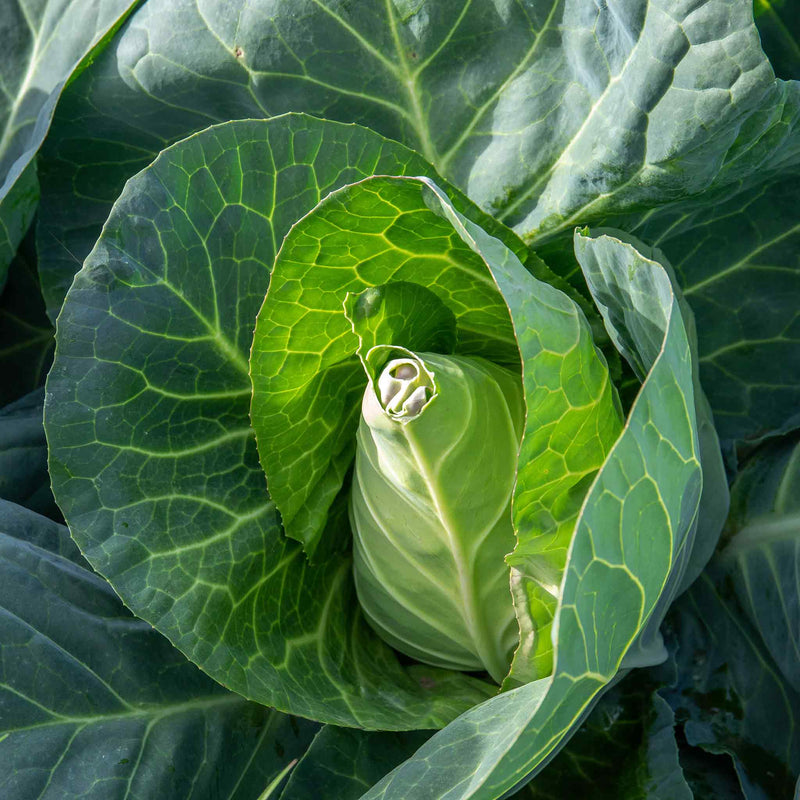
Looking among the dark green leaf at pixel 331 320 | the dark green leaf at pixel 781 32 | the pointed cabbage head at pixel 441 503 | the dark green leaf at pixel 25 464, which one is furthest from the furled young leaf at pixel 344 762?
the dark green leaf at pixel 781 32

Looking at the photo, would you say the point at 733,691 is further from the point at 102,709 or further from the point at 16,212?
the point at 16,212

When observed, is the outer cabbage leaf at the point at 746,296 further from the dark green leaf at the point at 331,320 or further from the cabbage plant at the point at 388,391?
the dark green leaf at the point at 331,320

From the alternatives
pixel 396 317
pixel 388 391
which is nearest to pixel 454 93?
pixel 396 317

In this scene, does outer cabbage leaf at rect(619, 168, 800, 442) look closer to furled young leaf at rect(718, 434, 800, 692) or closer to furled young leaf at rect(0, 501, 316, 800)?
furled young leaf at rect(718, 434, 800, 692)

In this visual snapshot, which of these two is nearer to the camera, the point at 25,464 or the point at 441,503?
the point at 441,503

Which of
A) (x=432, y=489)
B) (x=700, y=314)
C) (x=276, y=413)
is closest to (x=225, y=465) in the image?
(x=276, y=413)

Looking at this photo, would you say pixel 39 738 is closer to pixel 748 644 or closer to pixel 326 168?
pixel 326 168

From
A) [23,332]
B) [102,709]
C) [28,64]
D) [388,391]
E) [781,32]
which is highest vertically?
[28,64]

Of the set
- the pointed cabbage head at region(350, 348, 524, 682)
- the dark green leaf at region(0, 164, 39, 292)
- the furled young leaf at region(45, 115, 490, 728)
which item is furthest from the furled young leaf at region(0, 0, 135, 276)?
the pointed cabbage head at region(350, 348, 524, 682)
